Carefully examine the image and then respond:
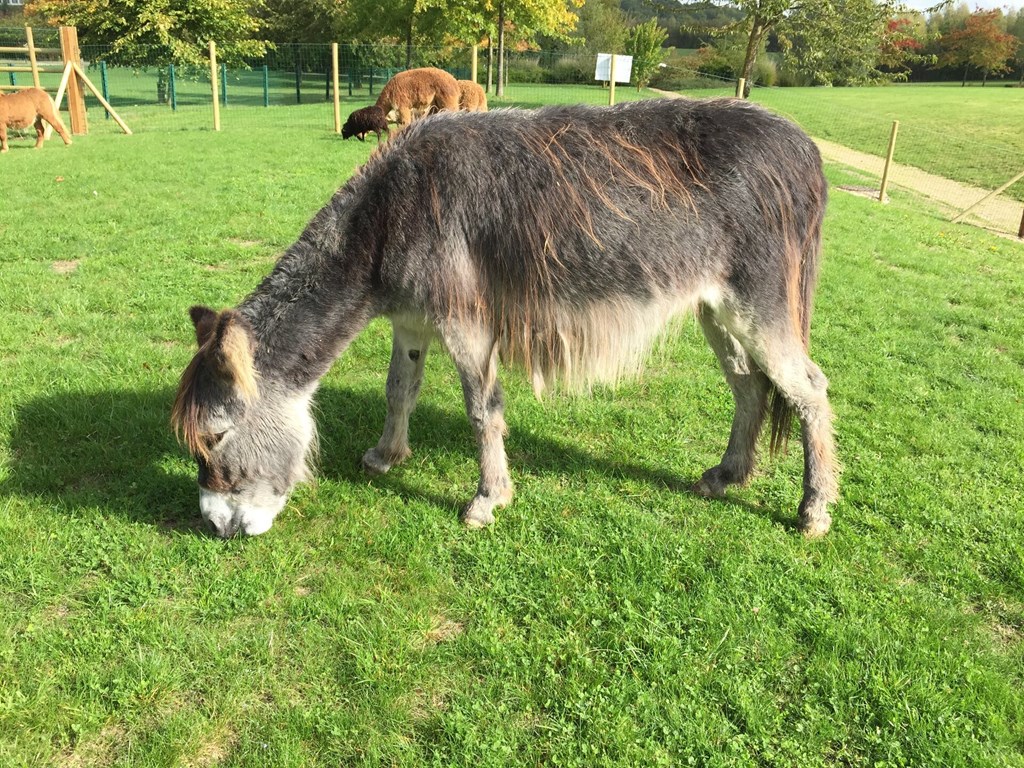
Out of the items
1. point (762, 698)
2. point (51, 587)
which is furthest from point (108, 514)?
point (762, 698)

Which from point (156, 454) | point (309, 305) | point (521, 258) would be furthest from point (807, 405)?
point (156, 454)

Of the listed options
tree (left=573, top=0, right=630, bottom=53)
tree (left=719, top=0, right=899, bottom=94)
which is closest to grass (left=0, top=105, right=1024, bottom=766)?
tree (left=719, top=0, right=899, bottom=94)

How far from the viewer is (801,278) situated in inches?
146

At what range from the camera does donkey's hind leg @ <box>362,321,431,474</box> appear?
4.07 meters

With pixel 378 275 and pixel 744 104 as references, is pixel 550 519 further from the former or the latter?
pixel 744 104

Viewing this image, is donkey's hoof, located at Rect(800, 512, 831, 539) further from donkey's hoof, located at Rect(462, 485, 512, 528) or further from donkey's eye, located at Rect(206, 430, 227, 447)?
donkey's eye, located at Rect(206, 430, 227, 447)

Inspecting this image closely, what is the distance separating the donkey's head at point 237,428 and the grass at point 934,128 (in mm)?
20800

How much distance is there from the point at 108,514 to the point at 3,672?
1063mm

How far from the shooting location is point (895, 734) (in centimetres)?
255

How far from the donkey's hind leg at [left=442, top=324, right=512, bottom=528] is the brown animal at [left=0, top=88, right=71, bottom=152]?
17214 mm

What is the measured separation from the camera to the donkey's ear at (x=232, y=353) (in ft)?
9.64

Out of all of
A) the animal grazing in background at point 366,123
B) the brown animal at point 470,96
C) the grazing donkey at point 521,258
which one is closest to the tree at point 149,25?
the animal grazing in background at point 366,123

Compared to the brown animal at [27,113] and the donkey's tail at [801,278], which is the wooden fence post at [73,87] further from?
the donkey's tail at [801,278]

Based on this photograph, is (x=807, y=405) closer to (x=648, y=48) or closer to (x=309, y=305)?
(x=309, y=305)
